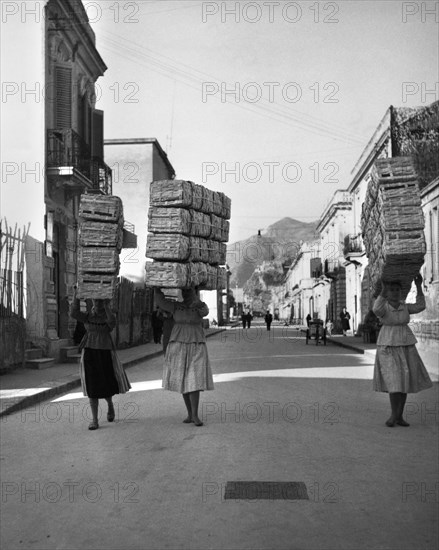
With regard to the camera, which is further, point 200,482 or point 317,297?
point 317,297

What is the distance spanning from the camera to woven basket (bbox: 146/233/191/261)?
7.38 m

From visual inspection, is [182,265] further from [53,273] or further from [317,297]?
[317,297]

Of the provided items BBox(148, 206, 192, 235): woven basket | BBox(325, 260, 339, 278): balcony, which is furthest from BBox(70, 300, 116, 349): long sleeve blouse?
BBox(325, 260, 339, 278): balcony

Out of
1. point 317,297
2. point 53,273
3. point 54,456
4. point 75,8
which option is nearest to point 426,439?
point 54,456

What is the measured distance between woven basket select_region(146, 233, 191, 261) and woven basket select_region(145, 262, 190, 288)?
74 millimetres

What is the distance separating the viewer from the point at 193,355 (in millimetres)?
8742

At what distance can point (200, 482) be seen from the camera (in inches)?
230

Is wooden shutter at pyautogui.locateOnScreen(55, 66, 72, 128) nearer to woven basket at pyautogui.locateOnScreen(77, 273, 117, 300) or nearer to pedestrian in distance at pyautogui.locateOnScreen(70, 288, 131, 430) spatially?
pedestrian in distance at pyautogui.locateOnScreen(70, 288, 131, 430)

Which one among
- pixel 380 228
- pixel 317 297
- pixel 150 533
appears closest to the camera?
pixel 150 533

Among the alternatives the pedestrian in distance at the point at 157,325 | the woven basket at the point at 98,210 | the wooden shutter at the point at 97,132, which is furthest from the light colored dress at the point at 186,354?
the pedestrian in distance at the point at 157,325

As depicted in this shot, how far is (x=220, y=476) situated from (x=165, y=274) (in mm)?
2202

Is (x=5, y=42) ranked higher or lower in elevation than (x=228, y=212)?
higher

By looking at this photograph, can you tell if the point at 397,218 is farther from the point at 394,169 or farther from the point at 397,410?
the point at 397,410

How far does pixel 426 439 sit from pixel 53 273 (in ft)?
48.5
